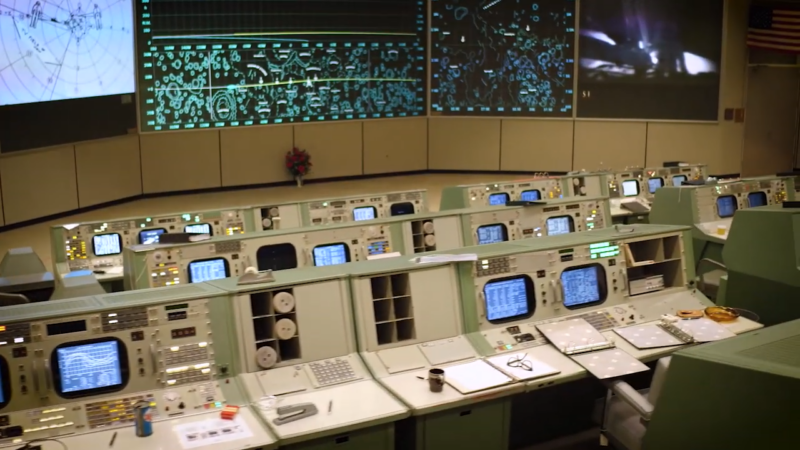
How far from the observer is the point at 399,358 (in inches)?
169

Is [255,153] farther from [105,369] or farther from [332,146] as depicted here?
[105,369]

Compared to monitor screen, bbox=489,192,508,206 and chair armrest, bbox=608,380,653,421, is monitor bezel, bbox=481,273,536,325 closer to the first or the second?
chair armrest, bbox=608,380,653,421

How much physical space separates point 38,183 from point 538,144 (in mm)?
7927

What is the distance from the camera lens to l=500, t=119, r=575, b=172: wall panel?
1436cm

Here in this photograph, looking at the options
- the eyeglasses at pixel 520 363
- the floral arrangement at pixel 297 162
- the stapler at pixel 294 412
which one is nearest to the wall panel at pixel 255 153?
the floral arrangement at pixel 297 162

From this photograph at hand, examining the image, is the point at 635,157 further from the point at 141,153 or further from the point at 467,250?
the point at 467,250

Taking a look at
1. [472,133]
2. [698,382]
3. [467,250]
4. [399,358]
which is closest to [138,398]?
[399,358]

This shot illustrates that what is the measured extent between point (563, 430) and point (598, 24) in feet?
33.3

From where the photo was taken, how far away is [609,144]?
14.2 meters

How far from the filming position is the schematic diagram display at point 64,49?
10.1m

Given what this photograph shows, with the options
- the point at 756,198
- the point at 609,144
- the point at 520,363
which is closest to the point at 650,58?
the point at 609,144

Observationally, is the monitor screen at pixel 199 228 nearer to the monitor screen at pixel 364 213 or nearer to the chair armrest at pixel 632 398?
the monitor screen at pixel 364 213

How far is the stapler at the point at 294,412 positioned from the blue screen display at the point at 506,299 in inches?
49.9

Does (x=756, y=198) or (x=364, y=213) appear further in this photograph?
(x=756, y=198)
